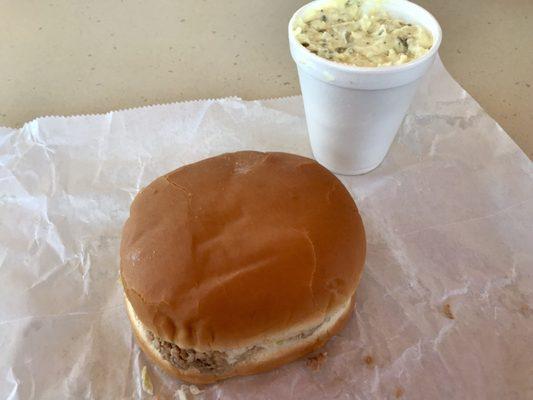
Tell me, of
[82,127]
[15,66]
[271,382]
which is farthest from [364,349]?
[15,66]

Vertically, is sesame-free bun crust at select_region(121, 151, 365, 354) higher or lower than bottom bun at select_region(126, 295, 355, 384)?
higher

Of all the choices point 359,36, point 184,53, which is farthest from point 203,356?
point 184,53

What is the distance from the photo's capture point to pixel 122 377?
36.6 inches

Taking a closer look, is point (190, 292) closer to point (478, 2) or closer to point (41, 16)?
point (41, 16)

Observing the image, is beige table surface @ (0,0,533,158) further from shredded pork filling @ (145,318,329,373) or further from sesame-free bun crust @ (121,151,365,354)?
shredded pork filling @ (145,318,329,373)

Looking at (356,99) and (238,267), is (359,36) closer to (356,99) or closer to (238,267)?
(356,99)

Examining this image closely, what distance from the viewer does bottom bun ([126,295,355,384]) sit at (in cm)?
90

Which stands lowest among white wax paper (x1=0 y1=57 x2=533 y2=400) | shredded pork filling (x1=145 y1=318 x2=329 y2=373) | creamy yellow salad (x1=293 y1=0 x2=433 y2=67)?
white wax paper (x1=0 y1=57 x2=533 y2=400)

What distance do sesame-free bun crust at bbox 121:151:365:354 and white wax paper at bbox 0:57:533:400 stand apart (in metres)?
0.10

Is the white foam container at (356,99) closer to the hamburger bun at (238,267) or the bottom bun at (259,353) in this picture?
the hamburger bun at (238,267)

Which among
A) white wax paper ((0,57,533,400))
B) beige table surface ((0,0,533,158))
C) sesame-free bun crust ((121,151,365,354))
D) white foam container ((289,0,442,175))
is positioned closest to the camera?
sesame-free bun crust ((121,151,365,354))

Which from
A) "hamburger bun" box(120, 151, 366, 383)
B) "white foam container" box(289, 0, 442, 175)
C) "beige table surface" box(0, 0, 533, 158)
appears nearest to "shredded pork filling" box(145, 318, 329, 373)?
"hamburger bun" box(120, 151, 366, 383)

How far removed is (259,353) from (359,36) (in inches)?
27.3

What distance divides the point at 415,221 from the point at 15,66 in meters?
1.26
